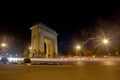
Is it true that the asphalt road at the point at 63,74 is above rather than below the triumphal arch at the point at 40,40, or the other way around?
below

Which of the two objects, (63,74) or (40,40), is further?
(40,40)

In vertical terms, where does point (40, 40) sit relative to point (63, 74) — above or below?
above

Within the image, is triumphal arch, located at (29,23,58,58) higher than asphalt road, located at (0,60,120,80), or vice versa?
triumphal arch, located at (29,23,58,58)

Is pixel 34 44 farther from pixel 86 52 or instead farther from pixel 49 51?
pixel 86 52

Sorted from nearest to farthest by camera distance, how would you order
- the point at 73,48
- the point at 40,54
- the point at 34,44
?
the point at 40,54 → the point at 34,44 → the point at 73,48

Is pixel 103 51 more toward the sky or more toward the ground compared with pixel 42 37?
more toward the ground

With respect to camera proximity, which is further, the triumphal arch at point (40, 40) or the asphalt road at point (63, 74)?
the triumphal arch at point (40, 40)

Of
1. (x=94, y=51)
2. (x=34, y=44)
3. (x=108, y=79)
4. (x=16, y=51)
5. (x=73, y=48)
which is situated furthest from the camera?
(x=16, y=51)

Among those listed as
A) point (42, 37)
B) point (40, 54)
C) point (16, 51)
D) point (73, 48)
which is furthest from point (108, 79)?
point (16, 51)

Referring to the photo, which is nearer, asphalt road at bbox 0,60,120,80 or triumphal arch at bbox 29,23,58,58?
asphalt road at bbox 0,60,120,80

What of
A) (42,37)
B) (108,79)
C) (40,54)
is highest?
(42,37)

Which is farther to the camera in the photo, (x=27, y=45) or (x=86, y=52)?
(x=27, y=45)

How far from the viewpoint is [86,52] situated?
83.3m

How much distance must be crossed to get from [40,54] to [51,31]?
1691 centimetres
